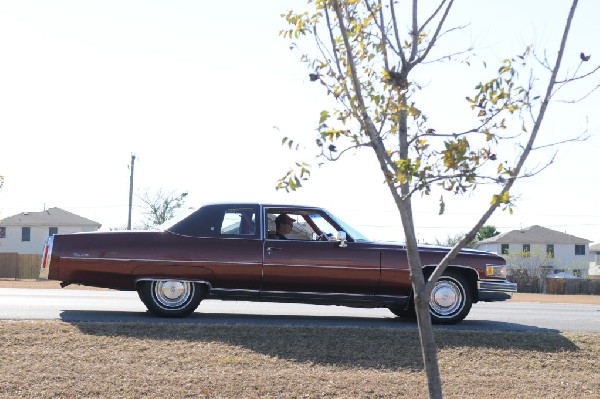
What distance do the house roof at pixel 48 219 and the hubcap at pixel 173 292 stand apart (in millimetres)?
61894

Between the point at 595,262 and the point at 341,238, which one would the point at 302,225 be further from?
the point at 595,262

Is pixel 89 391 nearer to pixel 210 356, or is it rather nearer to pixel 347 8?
pixel 210 356

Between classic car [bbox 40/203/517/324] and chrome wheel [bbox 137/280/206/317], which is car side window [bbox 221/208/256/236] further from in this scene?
chrome wheel [bbox 137/280/206/317]

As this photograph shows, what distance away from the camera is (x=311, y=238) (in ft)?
37.6

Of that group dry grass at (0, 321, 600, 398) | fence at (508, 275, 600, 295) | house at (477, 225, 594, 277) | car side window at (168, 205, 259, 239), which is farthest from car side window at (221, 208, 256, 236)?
house at (477, 225, 594, 277)

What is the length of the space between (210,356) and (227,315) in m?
3.02

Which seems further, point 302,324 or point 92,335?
point 302,324

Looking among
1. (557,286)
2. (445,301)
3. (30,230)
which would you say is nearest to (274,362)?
(445,301)

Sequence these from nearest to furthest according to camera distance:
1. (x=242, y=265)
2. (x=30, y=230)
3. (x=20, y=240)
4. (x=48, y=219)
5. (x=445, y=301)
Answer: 1. (x=242, y=265)
2. (x=445, y=301)
3. (x=30, y=230)
4. (x=20, y=240)
5. (x=48, y=219)

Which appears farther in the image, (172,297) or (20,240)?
(20,240)

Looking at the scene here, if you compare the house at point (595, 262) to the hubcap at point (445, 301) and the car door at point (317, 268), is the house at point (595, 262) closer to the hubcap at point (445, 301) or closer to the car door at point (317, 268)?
the hubcap at point (445, 301)

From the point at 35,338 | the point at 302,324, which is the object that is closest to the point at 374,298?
the point at 302,324

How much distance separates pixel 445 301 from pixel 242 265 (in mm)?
2782

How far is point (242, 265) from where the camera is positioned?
36.0ft
